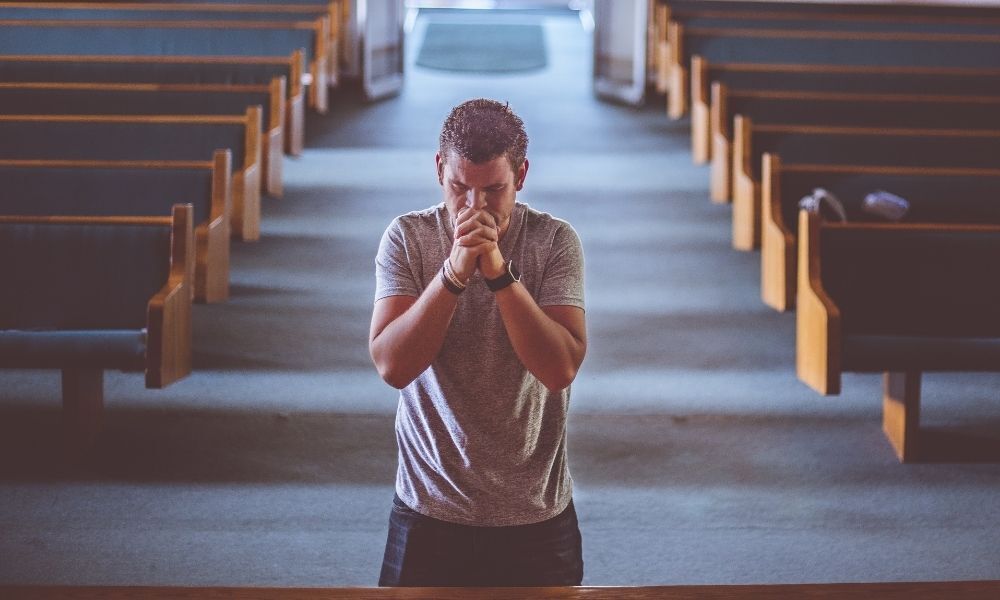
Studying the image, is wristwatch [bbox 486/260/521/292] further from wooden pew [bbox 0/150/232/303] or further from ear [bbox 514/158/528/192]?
wooden pew [bbox 0/150/232/303]

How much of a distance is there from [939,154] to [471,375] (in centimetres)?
160

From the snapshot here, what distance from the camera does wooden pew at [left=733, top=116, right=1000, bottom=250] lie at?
2062mm

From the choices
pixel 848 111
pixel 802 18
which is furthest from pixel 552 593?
pixel 802 18

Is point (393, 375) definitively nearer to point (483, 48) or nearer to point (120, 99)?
point (120, 99)

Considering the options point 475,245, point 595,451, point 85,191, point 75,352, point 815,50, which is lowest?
point 595,451

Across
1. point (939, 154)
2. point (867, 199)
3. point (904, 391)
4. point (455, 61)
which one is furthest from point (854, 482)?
point (455, 61)

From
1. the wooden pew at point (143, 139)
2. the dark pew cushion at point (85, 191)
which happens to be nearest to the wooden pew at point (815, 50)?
the wooden pew at point (143, 139)

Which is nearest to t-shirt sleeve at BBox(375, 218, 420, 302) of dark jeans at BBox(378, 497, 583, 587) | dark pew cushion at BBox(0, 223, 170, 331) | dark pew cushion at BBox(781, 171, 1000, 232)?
dark jeans at BBox(378, 497, 583, 587)

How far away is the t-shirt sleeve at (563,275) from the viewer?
71 centimetres

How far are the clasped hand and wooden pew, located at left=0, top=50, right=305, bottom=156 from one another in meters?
1.98

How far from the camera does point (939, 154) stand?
6.81ft

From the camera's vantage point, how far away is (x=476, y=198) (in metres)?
0.65

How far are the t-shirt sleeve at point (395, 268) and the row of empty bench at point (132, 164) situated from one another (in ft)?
2.74

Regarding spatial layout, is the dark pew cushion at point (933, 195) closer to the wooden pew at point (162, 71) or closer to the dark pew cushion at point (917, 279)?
the dark pew cushion at point (917, 279)
